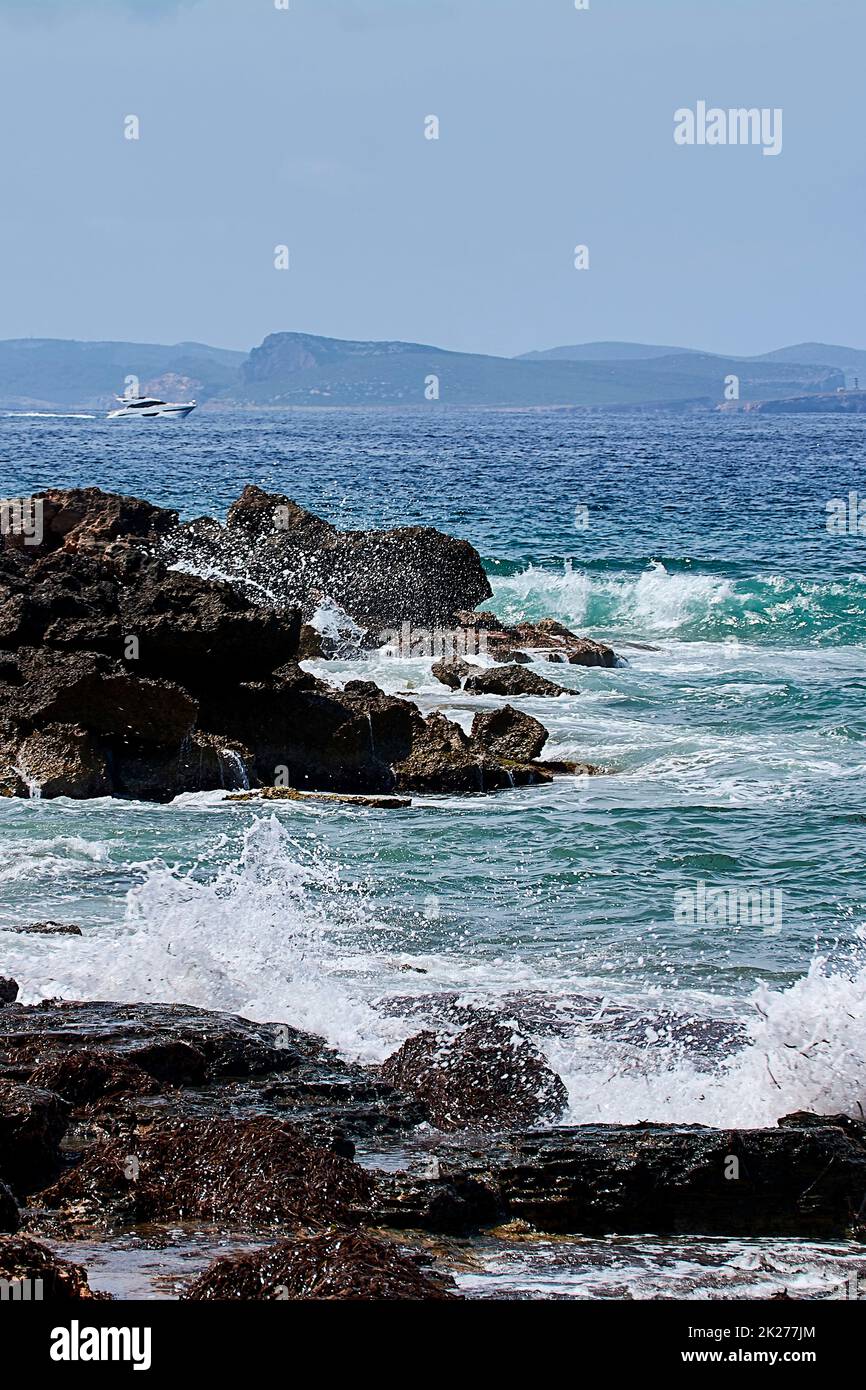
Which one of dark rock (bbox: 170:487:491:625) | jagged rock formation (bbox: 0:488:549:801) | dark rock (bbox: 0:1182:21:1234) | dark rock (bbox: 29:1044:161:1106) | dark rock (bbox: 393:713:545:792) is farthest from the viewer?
dark rock (bbox: 170:487:491:625)

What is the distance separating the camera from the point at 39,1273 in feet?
16.2

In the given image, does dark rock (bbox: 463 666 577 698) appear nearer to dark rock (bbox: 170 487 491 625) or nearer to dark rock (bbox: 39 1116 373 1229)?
dark rock (bbox: 170 487 491 625)

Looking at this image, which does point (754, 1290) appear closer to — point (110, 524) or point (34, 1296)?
point (34, 1296)

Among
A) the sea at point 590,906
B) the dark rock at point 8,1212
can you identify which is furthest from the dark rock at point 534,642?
the dark rock at point 8,1212

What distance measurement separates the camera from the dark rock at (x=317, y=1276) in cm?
518

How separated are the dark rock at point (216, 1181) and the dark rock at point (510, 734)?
11293 millimetres

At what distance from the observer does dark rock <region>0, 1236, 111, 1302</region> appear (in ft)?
16.0

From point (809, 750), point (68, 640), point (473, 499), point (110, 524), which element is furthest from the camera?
point (473, 499)

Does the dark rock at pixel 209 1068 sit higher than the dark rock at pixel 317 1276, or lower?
lower

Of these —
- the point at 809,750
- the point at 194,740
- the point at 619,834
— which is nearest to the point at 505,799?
the point at 619,834

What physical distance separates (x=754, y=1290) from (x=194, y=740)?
1120cm

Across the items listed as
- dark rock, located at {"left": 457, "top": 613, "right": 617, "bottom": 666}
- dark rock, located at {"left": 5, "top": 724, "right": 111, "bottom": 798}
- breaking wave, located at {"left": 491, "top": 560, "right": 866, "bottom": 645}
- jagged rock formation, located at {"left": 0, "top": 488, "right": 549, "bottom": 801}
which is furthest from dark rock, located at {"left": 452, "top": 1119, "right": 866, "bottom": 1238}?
breaking wave, located at {"left": 491, "top": 560, "right": 866, "bottom": 645}

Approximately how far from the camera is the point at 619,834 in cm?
1546

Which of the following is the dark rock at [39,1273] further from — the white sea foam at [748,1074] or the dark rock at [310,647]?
the dark rock at [310,647]
